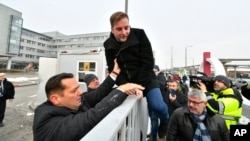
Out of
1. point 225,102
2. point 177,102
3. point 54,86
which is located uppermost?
point 54,86

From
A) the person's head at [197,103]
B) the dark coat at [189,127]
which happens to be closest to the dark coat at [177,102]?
the dark coat at [189,127]

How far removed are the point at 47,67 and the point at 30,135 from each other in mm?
4706

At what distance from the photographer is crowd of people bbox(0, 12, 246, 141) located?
1587mm

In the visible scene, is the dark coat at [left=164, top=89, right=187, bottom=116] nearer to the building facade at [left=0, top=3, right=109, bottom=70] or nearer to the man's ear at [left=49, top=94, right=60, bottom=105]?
the man's ear at [left=49, top=94, right=60, bottom=105]

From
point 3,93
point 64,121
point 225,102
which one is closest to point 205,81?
point 225,102

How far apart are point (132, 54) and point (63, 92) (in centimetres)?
95

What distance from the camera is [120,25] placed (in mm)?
2383

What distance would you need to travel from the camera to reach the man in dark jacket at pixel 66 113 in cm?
152

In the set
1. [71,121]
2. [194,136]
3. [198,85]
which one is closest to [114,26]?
[71,121]

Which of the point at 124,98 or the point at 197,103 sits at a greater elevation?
the point at 124,98

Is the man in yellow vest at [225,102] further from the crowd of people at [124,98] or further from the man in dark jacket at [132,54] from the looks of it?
the man in dark jacket at [132,54]

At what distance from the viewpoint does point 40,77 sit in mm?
11234

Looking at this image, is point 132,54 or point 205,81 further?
point 205,81

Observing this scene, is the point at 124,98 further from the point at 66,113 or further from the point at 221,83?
the point at 221,83
